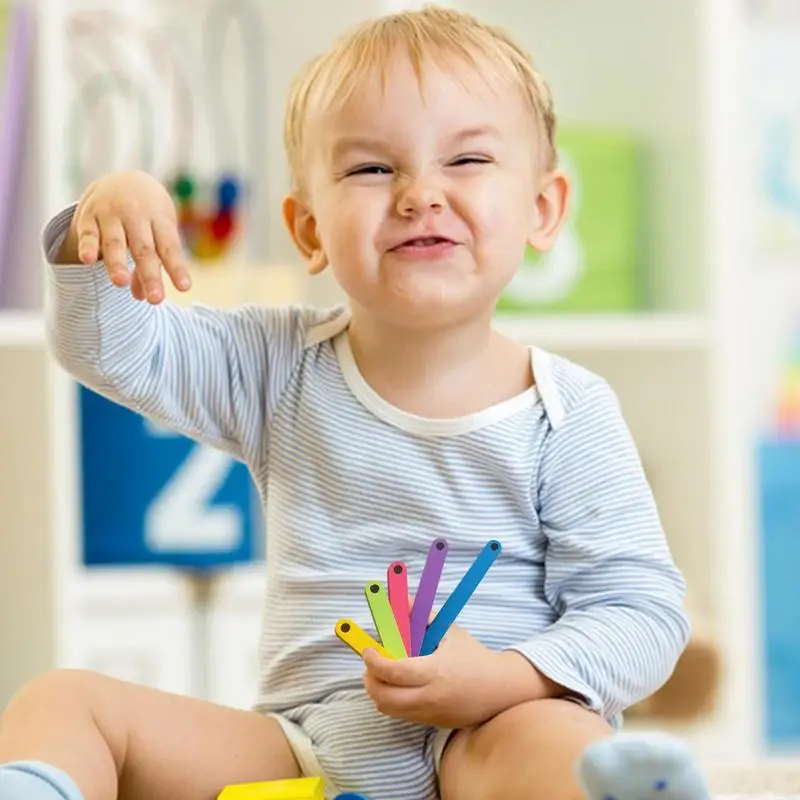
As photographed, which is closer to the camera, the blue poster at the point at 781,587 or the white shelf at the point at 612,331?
the white shelf at the point at 612,331

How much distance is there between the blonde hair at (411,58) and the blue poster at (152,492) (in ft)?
2.68

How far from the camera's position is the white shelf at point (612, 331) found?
1748 millimetres

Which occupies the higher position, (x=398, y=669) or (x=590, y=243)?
(x=590, y=243)

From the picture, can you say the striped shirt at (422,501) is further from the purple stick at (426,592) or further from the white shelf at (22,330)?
the white shelf at (22,330)

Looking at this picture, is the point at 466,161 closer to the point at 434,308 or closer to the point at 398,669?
the point at 434,308

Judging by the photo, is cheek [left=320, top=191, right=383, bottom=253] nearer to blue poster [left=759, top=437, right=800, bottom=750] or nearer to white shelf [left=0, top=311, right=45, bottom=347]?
white shelf [left=0, top=311, right=45, bottom=347]

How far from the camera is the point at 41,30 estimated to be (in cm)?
163

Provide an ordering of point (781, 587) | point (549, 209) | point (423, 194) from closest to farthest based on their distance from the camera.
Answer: point (423, 194), point (549, 209), point (781, 587)

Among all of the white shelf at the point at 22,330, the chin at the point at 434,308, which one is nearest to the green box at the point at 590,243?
the white shelf at the point at 22,330

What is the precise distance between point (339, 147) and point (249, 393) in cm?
16

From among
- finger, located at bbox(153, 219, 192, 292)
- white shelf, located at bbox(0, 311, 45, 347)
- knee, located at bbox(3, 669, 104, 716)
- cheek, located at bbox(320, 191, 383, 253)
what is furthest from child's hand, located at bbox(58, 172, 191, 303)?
white shelf, located at bbox(0, 311, 45, 347)

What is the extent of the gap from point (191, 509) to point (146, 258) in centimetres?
97

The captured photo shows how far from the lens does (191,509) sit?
70.1 inches

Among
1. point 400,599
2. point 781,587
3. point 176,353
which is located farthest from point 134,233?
point 781,587
